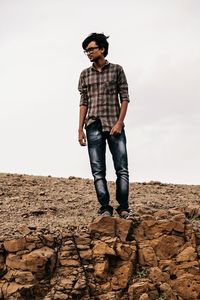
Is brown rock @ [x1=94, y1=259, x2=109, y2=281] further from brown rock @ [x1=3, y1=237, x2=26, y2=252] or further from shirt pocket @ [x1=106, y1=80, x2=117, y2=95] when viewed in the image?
shirt pocket @ [x1=106, y1=80, x2=117, y2=95]

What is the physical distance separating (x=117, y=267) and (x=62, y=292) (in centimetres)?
83

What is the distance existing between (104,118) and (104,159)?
0.59 meters

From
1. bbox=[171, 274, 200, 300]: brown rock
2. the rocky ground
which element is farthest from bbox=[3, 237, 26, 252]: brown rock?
bbox=[171, 274, 200, 300]: brown rock

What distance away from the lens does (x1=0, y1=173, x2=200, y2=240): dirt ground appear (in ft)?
26.3

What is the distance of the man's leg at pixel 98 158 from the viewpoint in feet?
25.3

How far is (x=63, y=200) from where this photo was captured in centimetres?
1012

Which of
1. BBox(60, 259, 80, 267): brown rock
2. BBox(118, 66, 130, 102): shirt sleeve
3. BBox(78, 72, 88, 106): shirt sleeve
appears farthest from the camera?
BBox(78, 72, 88, 106): shirt sleeve

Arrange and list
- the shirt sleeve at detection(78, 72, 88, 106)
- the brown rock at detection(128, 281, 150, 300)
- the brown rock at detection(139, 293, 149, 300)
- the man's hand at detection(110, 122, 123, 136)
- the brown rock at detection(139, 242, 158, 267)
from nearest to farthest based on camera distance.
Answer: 1. the brown rock at detection(139, 293, 149, 300)
2. the brown rock at detection(128, 281, 150, 300)
3. the brown rock at detection(139, 242, 158, 267)
4. the man's hand at detection(110, 122, 123, 136)
5. the shirt sleeve at detection(78, 72, 88, 106)

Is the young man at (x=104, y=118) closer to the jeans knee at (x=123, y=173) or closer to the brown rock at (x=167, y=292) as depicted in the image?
the jeans knee at (x=123, y=173)

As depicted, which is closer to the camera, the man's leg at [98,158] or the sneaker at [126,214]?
the sneaker at [126,214]

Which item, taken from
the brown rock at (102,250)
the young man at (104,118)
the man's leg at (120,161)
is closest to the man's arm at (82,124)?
the young man at (104,118)

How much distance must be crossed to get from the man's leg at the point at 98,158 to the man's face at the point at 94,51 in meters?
0.92

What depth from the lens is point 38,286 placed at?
668cm

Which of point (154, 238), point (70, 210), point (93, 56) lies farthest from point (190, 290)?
point (93, 56)
